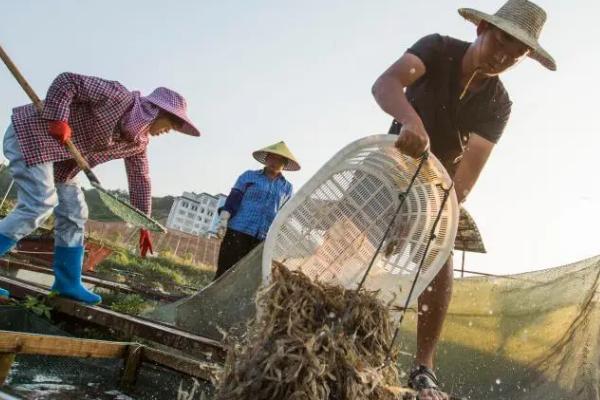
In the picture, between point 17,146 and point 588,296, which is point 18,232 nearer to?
point 17,146

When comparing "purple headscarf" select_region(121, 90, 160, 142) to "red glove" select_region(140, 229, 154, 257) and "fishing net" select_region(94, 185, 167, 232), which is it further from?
"red glove" select_region(140, 229, 154, 257)

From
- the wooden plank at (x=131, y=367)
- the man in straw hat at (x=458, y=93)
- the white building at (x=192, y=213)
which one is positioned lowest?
the white building at (x=192, y=213)

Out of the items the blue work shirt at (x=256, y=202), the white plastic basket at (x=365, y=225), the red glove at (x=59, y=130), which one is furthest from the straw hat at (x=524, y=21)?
the blue work shirt at (x=256, y=202)

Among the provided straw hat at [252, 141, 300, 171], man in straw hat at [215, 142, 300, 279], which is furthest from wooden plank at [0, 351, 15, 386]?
straw hat at [252, 141, 300, 171]

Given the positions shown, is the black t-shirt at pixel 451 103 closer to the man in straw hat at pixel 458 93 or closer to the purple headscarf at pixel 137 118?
the man in straw hat at pixel 458 93

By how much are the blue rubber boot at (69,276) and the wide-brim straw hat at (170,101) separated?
1157 millimetres

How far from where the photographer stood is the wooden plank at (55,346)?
204cm

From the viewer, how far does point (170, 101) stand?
3.64 meters

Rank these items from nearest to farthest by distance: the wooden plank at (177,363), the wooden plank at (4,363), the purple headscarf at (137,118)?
the wooden plank at (4,363) → the wooden plank at (177,363) → the purple headscarf at (137,118)

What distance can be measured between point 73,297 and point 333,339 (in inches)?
100

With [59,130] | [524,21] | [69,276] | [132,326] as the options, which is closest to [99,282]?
[69,276]

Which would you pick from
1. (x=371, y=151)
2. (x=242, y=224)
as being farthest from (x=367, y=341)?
(x=242, y=224)

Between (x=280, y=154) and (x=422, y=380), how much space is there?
3.08 metres

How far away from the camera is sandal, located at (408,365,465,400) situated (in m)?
2.58
